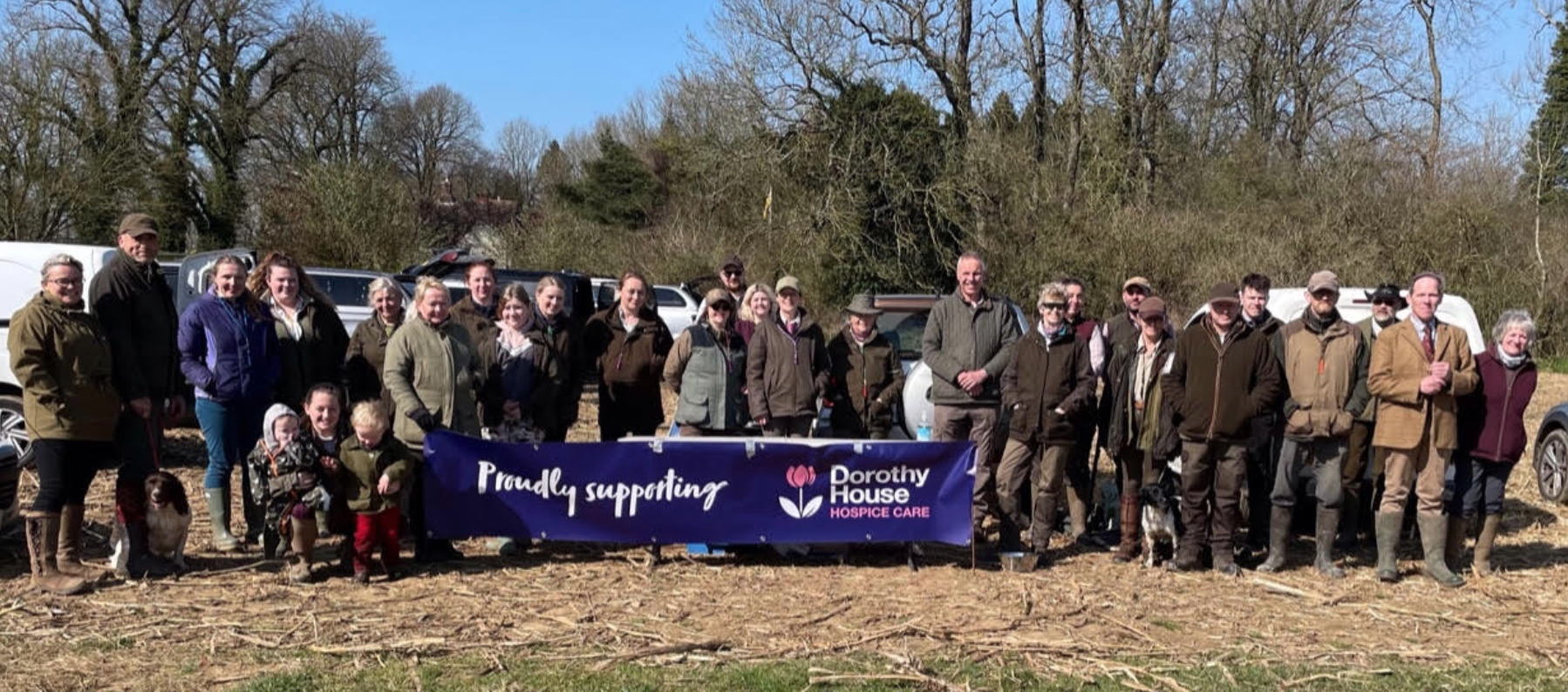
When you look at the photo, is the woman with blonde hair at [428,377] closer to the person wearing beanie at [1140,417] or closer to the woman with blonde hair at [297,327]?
the woman with blonde hair at [297,327]

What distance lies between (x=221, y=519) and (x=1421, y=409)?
23.7ft

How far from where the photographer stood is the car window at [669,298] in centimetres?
2011

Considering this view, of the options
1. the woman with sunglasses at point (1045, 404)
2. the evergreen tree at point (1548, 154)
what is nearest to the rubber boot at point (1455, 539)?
the woman with sunglasses at point (1045, 404)

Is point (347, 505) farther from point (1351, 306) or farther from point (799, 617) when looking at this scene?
point (1351, 306)

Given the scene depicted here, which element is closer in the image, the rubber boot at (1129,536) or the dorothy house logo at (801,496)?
the dorothy house logo at (801,496)

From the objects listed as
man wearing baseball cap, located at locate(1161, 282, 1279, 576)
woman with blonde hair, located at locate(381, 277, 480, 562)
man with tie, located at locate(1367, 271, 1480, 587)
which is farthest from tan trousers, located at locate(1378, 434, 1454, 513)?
woman with blonde hair, located at locate(381, 277, 480, 562)

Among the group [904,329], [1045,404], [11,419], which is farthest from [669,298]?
[1045,404]

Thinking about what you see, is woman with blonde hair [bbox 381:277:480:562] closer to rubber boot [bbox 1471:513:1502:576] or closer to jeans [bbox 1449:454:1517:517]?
jeans [bbox 1449:454:1517:517]

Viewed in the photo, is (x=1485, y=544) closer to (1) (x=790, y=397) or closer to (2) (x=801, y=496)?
(2) (x=801, y=496)

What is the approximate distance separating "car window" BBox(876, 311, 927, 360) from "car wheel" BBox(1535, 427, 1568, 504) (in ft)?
17.8

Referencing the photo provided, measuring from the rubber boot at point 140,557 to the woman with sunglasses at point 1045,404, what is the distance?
484cm

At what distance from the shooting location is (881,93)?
22.3m

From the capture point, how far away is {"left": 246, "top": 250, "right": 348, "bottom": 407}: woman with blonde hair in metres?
Answer: 6.67

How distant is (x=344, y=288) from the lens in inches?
520
